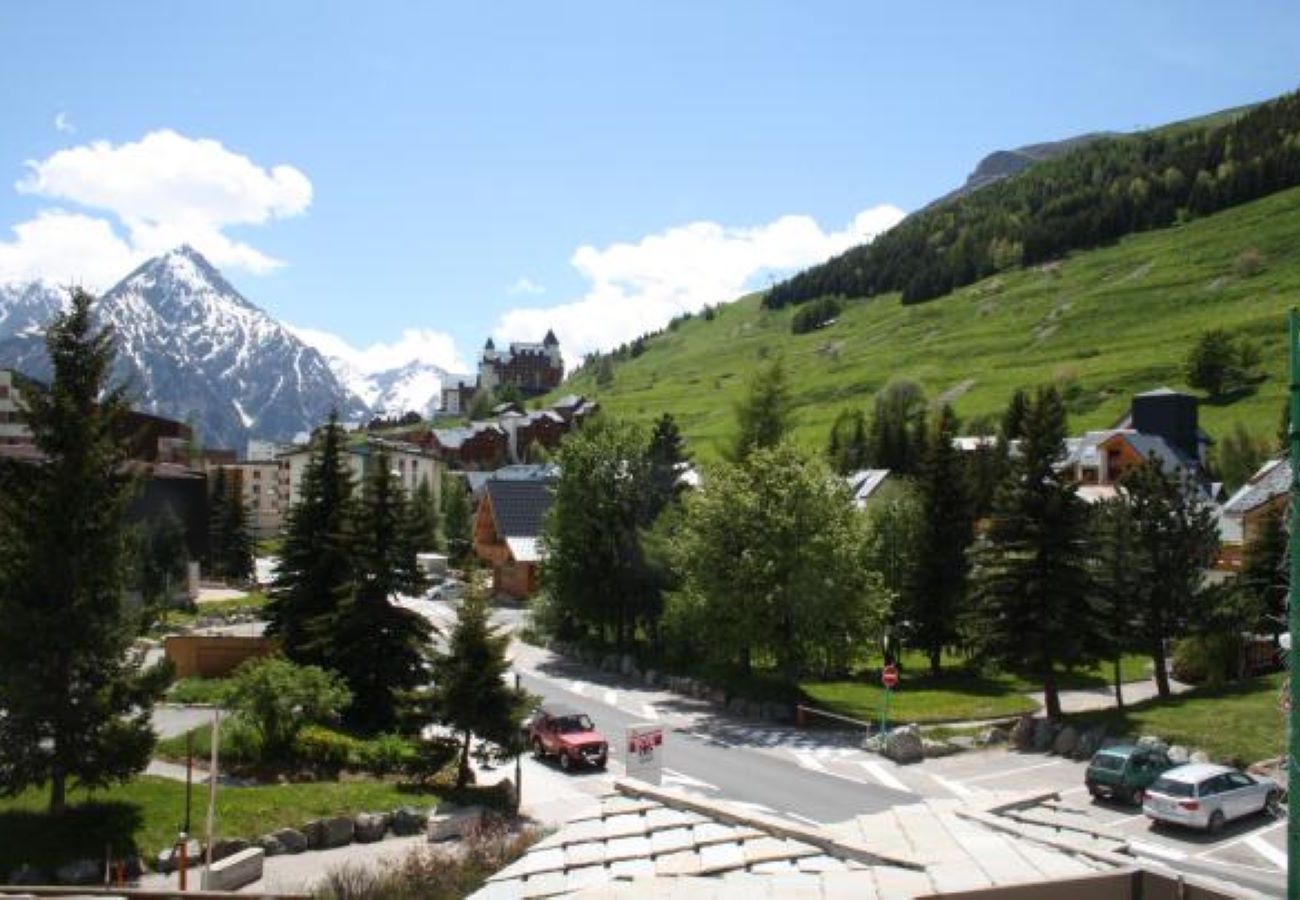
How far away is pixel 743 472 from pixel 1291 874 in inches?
1426

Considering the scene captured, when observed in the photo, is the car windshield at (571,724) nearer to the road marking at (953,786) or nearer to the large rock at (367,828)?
the large rock at (367,828)

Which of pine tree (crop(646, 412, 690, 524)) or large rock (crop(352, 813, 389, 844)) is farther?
pine tree (crop(646, 412, 690, 524))

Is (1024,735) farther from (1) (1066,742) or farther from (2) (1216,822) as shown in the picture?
(2) (1216,822)

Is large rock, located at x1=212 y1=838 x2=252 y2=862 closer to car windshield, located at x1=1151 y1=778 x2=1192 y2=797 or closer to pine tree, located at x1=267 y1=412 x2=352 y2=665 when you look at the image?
pine tree, located at x1=267 y1=412 x2=352 y2=665


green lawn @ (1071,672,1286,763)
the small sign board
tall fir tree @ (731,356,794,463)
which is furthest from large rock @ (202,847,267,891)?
tall fir tree @ (731,356,794,463)

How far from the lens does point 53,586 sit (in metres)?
22.0

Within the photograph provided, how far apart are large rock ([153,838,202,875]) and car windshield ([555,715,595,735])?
13.0 meters

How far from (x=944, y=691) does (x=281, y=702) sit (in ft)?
91.5

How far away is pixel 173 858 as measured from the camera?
69.7 feet

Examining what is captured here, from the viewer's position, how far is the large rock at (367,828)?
24000 mm

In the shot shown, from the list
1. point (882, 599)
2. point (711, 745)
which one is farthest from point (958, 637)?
point (711, 745)

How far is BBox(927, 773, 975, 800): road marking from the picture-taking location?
29.6 meters

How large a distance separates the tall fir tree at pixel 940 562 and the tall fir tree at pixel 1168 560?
28.5 ft

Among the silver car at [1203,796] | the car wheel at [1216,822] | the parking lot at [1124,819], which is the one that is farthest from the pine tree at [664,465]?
the car wheel at [1216,822]
